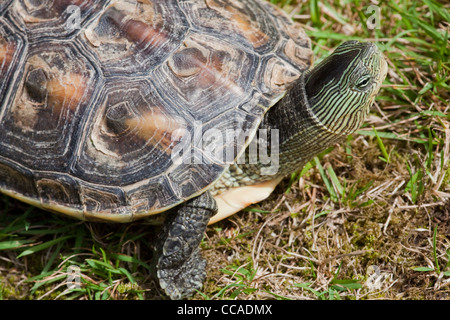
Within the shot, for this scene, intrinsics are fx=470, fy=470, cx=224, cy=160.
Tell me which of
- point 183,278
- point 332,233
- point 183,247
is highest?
point 183,247

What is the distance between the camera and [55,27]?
3.09m

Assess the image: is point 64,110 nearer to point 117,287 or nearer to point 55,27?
point 55,27

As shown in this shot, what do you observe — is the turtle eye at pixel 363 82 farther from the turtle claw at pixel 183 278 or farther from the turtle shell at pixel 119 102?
the turtle claw at pixel 183 278

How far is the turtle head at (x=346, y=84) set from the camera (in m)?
2.96

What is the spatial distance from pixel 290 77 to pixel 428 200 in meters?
1.36

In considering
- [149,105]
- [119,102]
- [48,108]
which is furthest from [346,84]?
[48,108]

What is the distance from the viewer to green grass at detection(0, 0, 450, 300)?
130 inches

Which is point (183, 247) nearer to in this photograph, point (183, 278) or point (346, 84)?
point (183, 278)

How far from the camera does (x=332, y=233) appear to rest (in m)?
3.48

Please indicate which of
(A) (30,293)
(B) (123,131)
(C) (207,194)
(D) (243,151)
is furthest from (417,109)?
(A) (30,293)

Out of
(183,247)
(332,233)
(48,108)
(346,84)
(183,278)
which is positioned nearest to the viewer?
(346,84)

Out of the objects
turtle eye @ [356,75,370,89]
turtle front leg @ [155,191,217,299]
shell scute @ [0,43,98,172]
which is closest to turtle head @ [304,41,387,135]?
turtle eye @ [356,75,370,89]

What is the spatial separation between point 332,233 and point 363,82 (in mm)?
1154

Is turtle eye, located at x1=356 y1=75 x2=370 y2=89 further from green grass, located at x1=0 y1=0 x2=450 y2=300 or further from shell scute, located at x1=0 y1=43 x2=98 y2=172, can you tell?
shell scute, located at x1=0 y1=43 x2=98 y2=172
